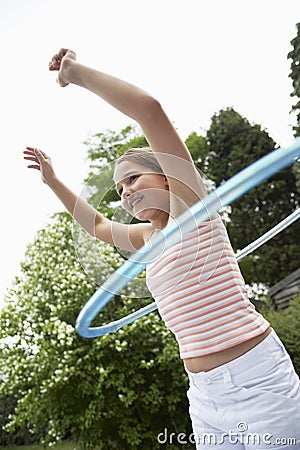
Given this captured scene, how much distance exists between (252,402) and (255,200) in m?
7.92

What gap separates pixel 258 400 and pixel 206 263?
306 millimetres

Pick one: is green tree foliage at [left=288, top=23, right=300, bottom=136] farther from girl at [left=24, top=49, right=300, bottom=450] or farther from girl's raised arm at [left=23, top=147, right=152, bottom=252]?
girl at [left=24, top=49, right=300, bottom=450]

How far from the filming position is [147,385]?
5.13 meters

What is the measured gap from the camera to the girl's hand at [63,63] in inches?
46.1

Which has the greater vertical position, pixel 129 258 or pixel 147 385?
pixel 147 385

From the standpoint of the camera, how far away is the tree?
4879 mm

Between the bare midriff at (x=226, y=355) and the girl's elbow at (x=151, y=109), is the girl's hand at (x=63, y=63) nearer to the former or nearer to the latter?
the girl's elbow at (x=151, y=109)

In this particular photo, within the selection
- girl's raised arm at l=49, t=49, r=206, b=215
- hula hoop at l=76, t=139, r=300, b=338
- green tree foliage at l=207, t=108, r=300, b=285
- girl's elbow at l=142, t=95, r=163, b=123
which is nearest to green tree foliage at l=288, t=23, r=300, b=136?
green tree foliage at l=207, t=108, r=300, b=285

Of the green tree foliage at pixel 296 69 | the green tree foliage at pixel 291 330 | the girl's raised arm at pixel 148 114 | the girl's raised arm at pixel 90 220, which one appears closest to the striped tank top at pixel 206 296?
the girl's raised arm at pixel 148 114

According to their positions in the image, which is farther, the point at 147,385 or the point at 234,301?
the point at 147,385

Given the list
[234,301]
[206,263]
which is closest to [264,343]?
[234,301]

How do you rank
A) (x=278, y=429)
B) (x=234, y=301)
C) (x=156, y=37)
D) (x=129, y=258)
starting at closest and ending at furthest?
(x=278, y=429) < (x=234, y=301) < (x=129, y=258) < (x=156, y=37)

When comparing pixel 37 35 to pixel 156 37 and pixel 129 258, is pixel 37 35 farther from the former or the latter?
pixel 129 258

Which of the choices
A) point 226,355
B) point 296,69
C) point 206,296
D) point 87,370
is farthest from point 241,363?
point 296,69
